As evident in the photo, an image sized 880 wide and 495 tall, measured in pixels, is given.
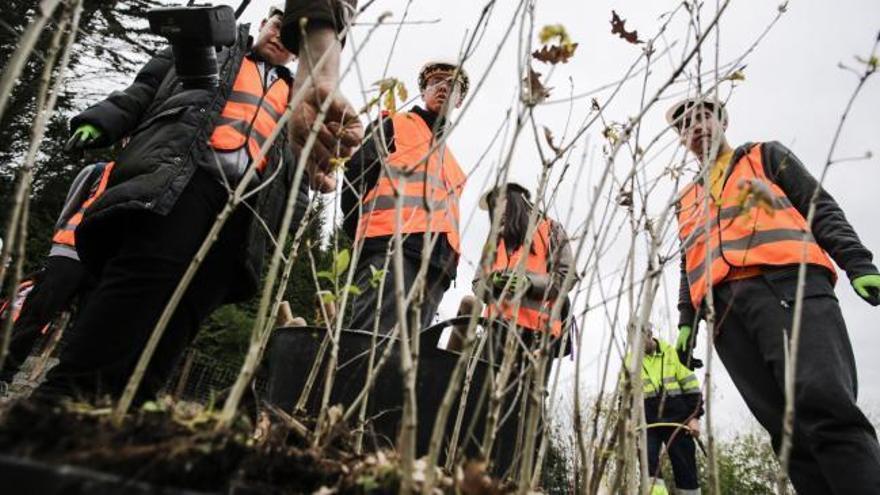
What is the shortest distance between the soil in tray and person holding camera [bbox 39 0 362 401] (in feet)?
2.18

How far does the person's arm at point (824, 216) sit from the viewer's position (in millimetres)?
2227

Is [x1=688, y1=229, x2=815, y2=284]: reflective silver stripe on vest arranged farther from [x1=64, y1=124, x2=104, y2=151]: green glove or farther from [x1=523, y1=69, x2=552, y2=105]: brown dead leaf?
[x1=64, y1=124, x2=104, y2=151]: green glove

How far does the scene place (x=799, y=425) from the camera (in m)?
1.92

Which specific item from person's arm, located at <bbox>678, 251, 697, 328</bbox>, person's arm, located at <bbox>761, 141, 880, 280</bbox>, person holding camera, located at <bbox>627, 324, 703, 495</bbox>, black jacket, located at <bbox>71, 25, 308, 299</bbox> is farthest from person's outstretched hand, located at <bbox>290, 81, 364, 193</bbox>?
person holding camera, located at <bbox>627, 324, 703, 495</bbox>

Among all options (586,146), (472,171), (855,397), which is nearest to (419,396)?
(472,171)

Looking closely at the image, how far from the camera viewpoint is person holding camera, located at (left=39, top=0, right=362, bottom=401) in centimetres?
143

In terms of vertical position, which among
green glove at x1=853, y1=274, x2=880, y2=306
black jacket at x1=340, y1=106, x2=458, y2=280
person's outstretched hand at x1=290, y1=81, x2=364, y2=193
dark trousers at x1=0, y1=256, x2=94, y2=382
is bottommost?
dark trousers at x1=0, y1=256, x2=94, y2=382

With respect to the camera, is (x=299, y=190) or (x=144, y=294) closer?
(x=144, y=294)

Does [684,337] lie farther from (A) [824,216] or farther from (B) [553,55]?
(B) [553,55]

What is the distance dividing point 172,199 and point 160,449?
114 cm

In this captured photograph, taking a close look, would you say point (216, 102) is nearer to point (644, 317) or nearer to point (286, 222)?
point (286, 222)

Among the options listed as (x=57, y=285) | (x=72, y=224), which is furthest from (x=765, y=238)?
(x=72, y=224)

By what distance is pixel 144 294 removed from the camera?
4.87 ft

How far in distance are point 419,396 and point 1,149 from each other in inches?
471
